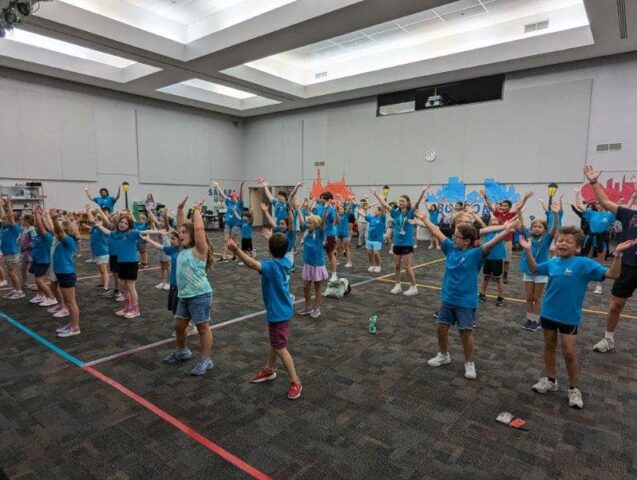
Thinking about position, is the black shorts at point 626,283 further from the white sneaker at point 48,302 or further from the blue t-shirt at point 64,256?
the white sneaker at point 48,302

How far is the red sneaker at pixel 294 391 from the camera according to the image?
11.8 ft

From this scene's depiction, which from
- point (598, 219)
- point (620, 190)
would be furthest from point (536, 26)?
point (598, 219)

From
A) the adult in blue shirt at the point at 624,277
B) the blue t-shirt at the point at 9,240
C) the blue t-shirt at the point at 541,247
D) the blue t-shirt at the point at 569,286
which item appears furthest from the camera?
the blue t-shirt at the point at 9,240

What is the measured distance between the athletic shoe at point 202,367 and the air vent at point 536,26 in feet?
43.7

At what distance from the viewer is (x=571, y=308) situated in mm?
3398

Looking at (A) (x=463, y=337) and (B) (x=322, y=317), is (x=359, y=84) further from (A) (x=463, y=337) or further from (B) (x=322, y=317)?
(A) (x=463, y=337)

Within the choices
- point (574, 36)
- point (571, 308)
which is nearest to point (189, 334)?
point (571, 308)

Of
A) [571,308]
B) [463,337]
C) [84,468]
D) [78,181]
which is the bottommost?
[84,468]

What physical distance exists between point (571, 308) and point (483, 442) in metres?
1.42

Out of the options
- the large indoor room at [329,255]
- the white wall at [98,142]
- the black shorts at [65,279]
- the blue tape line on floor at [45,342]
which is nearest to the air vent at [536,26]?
the large indoor room at [329,255]

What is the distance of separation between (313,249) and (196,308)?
2.37m

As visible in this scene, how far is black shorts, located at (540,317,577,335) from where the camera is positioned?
11.2ft

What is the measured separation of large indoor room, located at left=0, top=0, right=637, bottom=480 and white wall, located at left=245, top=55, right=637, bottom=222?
8cm

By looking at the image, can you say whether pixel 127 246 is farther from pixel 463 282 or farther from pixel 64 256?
pixel 463 282
